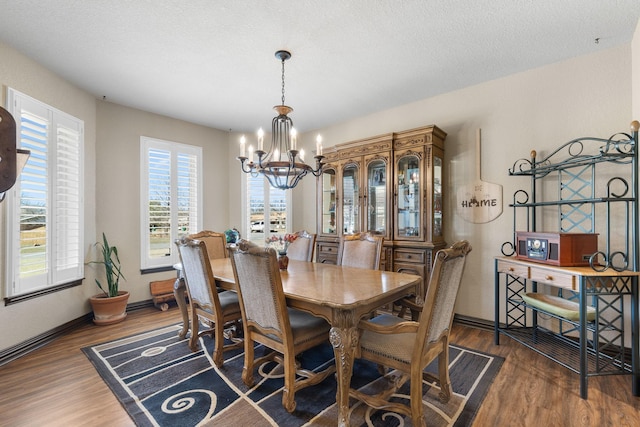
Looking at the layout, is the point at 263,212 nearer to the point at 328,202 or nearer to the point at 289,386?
the point at 328,202

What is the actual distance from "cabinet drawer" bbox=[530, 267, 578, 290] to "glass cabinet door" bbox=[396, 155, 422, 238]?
1.15 meters

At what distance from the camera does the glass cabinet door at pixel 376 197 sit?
378cm

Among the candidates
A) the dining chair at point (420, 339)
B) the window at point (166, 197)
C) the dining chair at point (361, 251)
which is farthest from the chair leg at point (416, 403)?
the window at point (166, 197)

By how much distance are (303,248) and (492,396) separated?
2157 millimetres

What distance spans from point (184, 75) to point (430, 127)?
2641 mm

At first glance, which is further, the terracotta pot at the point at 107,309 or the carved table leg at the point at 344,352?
the terracotta pot at the point at 107,309

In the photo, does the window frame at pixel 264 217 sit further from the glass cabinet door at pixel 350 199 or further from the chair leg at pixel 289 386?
the chair leg at pixel 289 386

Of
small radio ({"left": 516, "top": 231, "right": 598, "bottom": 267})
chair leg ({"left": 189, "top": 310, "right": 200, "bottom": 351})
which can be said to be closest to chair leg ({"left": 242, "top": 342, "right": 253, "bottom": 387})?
chair leg ({"left": 189, "top": 310, "right": 200, "bottom": 351})

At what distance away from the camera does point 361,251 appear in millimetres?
3068

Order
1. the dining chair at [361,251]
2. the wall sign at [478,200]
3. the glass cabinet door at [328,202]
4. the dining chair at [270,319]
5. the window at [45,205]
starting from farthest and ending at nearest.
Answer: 1. the glass cabinet door at [328,202]
2. the wall sign at [478,200]
3. the dining chair at [361,251]
4. the window at [45,205]
5. the dining chair at [270,319]

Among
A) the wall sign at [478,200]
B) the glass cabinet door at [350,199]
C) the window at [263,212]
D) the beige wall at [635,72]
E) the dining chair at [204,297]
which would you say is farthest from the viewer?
the window at [263,212]

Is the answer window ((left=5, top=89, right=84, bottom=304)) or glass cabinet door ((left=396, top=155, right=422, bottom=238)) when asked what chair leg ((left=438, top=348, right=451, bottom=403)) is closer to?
glass cabinet door ((left=396, top=155, right=422, bottom=238))

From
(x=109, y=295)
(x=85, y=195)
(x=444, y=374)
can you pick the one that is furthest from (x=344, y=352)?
(x=85, y=195)

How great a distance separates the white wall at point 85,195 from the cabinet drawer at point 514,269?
443 cm
